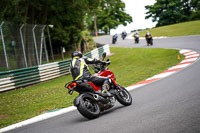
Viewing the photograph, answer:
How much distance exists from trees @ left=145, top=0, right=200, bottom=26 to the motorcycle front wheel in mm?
72131

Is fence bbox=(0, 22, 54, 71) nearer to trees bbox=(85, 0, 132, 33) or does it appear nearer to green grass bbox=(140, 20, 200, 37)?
green grass bbox=(140, 20, 200, 37)

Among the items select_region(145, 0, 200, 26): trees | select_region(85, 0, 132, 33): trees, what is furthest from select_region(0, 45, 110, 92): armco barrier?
select_region(85, 0, 132, 33): trees

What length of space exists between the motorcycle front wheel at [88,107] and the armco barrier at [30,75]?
9.35m

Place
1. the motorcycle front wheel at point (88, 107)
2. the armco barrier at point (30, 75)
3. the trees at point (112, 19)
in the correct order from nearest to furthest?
1. the motorcycle front wheel at point (88, 107)
2. the armco barrier at point (30, 75)
3. the trees at point (112, 19)

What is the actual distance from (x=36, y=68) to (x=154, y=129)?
Answer: 1301 centimetres

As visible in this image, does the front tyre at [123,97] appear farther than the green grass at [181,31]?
No

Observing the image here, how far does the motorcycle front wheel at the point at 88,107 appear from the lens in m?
6.16

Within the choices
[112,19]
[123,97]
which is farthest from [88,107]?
[112,19]

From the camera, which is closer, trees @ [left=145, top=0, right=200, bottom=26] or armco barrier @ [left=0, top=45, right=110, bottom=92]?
armco barrier @ [left=0, top=45, right=110, bottom=92]

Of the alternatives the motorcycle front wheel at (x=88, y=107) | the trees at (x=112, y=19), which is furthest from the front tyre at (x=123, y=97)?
the trees at (x=112, y=19)

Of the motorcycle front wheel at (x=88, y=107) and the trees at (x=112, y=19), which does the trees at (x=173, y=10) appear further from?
the motorcycle front wheel at (x=88, y=107)

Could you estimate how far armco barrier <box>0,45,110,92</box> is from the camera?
14978 mm

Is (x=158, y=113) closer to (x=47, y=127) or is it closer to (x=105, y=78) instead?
(x=105, y=78)

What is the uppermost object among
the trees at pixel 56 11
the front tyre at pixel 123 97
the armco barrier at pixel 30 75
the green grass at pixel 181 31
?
the trees at pixel 56 11
